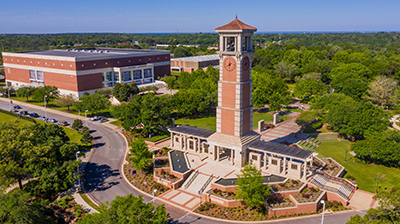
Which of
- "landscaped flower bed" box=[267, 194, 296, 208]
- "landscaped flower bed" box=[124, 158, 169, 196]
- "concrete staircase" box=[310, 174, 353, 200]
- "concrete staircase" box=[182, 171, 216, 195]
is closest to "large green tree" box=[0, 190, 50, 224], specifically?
"landscaped flower bed" box=[124, 158, 169, 196]

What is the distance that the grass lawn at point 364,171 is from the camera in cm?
4731

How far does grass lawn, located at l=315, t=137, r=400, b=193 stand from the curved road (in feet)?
31.3

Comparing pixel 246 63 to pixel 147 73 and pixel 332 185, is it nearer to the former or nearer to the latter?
pixel 332 185

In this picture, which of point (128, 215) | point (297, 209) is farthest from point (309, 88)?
point (128, 215)

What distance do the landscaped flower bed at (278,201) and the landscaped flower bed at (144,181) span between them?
15882 mm

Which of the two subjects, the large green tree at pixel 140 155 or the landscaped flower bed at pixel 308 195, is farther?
the large green tree at pixel 140 155

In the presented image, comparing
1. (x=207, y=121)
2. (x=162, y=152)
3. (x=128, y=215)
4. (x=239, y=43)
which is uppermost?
(x=239, y=43)

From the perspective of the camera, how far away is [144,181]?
48844mm

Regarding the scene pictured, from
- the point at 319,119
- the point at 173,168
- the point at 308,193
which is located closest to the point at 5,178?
the point at 173,168

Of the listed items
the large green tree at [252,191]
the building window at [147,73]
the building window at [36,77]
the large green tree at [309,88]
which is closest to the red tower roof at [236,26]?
the large green tree at [252,191]

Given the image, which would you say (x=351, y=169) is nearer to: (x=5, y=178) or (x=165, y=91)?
(x=5, y=178)

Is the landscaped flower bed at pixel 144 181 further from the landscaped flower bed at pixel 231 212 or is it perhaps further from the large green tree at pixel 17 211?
the large green tree at pixel 17 211

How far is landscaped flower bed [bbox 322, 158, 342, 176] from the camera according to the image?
4988 cm

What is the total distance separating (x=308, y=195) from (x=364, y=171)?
16216 millimetres
